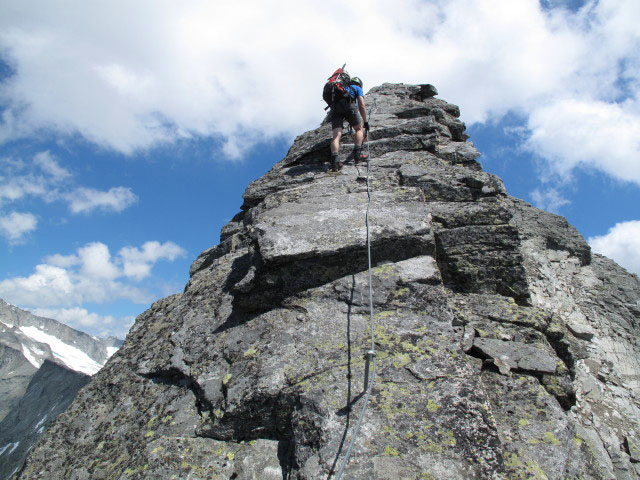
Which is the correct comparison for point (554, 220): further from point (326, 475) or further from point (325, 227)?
point (326, 475)

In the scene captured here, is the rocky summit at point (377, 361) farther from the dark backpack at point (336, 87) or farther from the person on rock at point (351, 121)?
the dark backpack at point (336, 87)

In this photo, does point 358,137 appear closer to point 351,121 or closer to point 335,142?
point 335,142

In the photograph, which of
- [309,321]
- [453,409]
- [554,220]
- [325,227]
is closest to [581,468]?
[453,409]

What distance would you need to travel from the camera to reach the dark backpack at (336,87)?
12.0 meters

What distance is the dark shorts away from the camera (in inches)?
454

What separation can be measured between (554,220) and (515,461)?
986 centimetres

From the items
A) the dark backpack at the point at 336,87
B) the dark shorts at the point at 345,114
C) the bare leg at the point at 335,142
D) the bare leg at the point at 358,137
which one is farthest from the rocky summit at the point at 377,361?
the dark backpack at the point at 336,87

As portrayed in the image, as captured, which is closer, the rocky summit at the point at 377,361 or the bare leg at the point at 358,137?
the rocky summit at the point at 377,361

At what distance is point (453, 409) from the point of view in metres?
4.53

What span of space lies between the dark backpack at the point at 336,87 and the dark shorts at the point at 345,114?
30cm

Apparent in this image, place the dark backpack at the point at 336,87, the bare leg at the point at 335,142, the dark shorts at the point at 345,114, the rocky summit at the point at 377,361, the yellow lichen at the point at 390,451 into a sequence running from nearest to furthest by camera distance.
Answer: the yellow lichen at the point at 390,451 → the rocky summit at the point at 377,361 → the bare leg at the point at 335,142 → the dark shorts at the point at 345,114 → the dark backpack at the point at 336,87

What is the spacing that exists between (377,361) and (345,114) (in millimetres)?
8499

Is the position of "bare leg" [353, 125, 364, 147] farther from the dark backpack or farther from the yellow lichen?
the yellow lichen

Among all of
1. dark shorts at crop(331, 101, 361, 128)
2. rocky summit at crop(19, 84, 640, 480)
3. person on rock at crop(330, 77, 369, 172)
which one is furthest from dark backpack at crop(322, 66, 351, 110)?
rocky summit at crop(19, 84, 640, 480)
